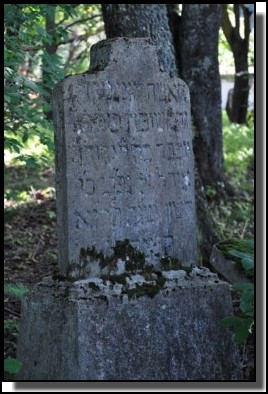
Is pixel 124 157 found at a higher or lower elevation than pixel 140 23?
lower

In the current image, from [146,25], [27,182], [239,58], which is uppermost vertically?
[239,58]

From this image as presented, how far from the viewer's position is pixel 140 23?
7219 mm

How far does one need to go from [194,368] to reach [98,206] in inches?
48.8

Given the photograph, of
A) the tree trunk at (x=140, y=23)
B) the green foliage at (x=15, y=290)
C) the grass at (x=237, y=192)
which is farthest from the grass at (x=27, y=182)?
the tree trunk at (x=140, y=23)

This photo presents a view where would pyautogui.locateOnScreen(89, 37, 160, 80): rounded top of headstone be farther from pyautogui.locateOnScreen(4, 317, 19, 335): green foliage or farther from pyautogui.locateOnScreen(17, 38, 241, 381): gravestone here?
pyautogui.locateOnScreen(4, 317, 19, 335): green foliage

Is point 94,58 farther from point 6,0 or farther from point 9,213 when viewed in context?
point 9,213

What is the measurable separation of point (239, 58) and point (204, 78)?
6.66 meters

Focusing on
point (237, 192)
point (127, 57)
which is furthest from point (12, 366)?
point (237, 192)

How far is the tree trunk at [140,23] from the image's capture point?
7.22 meters

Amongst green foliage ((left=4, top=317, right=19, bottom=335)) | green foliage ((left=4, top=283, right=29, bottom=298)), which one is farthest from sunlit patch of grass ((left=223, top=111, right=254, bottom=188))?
green foliage ((left=4, top=317, right=19, bottom=335))

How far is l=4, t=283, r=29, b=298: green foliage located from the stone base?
1.81 meters

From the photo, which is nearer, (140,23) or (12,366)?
(12,366)

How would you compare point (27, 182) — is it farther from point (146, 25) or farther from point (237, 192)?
point (146, 25)

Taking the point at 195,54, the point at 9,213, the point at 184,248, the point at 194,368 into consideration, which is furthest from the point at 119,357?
the point at 195,54
